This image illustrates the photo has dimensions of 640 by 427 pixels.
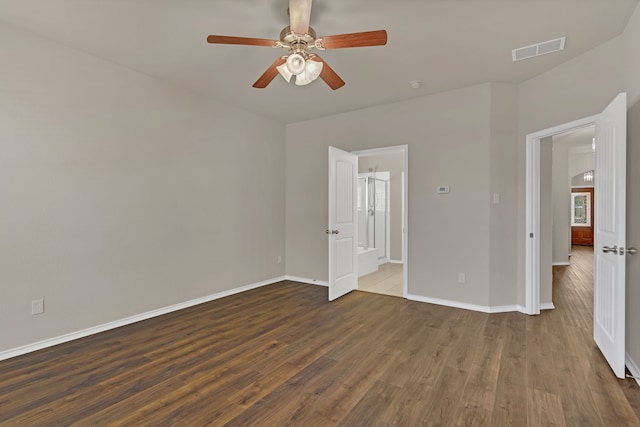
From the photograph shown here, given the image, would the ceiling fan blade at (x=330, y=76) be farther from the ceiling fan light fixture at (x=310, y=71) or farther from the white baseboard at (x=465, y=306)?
the white baseboard at (x=465, y=306)

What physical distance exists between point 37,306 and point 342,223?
138 inches

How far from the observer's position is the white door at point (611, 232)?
2.28 m

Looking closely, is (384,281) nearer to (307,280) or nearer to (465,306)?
(307,280)

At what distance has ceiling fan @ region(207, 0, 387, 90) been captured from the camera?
80.7 inches

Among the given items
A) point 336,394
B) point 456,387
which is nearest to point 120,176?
point 336,394

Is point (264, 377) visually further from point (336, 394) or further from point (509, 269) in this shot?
point (509, 269)

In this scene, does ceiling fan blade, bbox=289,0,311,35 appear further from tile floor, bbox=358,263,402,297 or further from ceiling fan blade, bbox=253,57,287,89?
tile floor, bbox=358,263,402,297

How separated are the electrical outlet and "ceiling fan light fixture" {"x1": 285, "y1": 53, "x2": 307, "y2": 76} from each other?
3.06 meters

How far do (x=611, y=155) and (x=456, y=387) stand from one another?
7.25ft

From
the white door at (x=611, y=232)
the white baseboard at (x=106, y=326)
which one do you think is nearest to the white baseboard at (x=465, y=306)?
the white door at (x=611, y=232)

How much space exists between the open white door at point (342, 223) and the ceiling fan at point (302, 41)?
199 centimetres

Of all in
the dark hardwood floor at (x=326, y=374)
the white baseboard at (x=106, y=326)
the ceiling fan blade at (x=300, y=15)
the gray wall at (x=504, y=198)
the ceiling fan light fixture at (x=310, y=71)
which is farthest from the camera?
the gray wall at (x=504, y=198)

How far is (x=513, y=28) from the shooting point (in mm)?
2596

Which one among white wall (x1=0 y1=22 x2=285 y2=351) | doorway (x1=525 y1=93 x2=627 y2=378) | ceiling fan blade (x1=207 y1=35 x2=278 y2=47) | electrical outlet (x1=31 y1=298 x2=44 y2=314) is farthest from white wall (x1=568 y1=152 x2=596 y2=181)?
electrical outlet (x1=31 y1=298 x2=44 y2=314)
